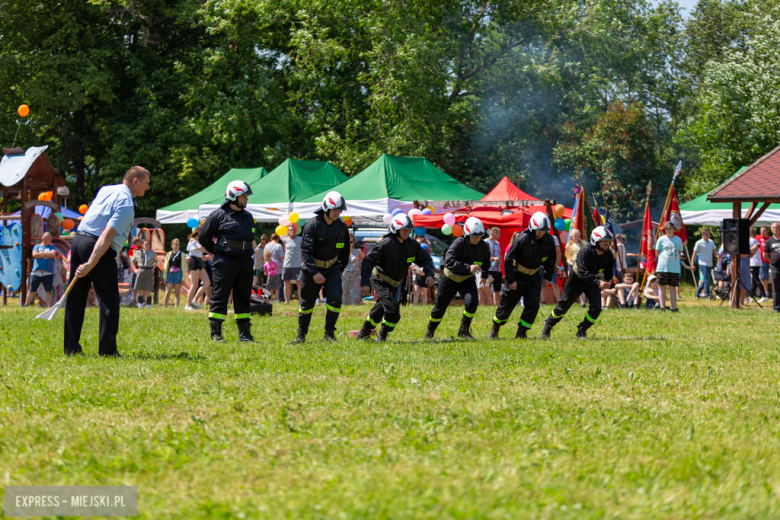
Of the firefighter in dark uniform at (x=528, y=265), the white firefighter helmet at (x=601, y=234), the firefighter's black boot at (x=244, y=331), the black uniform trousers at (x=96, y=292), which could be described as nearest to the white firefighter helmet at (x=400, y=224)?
the firefighter in dark uniform at (x=528, y=265)

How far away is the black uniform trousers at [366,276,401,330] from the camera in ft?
35.4

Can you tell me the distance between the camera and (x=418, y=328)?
13.5 m

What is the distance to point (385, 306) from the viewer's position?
426 inches

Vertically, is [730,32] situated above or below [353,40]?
above

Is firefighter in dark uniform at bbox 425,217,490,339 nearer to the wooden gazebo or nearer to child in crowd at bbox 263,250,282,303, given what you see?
child in crowd at bbox 263,250,282,303

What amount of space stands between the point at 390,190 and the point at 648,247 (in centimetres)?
673

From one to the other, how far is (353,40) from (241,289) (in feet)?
73.9

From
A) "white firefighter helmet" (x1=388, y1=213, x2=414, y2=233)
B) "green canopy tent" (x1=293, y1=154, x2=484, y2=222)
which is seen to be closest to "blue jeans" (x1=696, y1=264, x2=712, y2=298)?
"green canopy tent" (x1=293, y1=154, x2=484, y2=222)

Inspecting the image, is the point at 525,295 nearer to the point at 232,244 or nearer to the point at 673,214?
the point at 232,244

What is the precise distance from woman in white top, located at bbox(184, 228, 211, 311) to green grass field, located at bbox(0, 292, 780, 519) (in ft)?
27.6

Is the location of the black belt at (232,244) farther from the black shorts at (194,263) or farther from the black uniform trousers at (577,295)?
the black shorts at (194,263)

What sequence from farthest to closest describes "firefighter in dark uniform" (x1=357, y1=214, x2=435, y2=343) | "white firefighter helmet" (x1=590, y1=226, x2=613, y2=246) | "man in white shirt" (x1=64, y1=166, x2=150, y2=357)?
"white firefighter helmet" (x1=590, y1=226, x2=613, y2=246) < "firefighter in dark uniform" (x1=357, y1=214, x2=435, y2=343) < "man in white shirt" (x1=64, y1=166, x2=150, y2=357)

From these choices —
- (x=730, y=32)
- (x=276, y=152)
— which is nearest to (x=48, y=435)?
(x=276, y=152)

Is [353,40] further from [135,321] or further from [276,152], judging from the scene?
[135,321]
